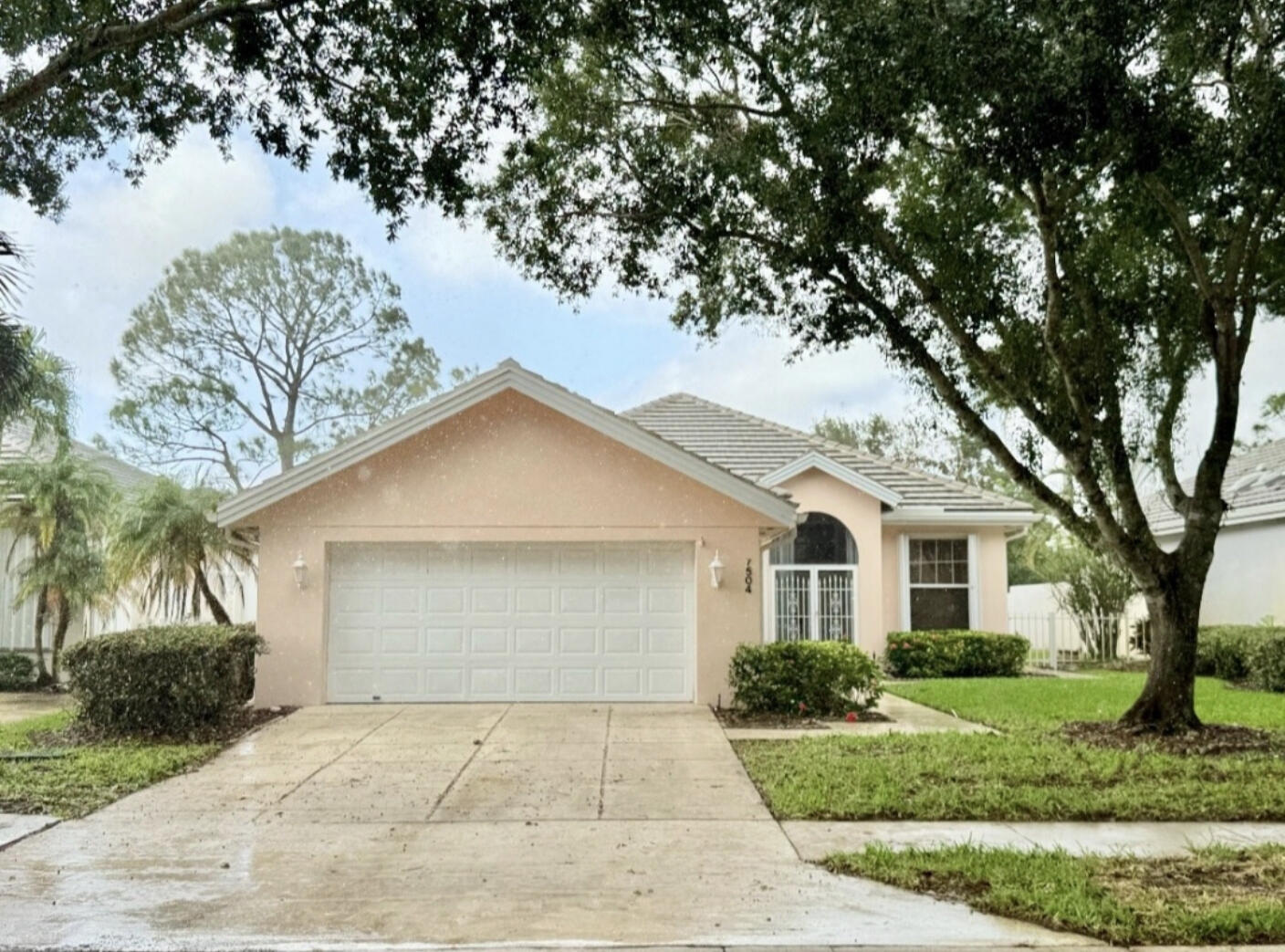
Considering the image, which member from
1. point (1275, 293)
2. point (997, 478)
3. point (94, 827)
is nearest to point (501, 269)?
point (94, 827)

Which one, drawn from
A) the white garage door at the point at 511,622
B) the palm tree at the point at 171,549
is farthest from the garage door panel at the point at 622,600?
the palm tree at the point at 171,549

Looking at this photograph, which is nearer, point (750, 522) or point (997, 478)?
point (750, 522)

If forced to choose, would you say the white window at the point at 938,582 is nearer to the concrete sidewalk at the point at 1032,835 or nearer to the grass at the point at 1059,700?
the grass at the point at 1059,700

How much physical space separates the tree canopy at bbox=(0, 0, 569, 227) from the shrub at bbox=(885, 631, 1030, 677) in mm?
13076

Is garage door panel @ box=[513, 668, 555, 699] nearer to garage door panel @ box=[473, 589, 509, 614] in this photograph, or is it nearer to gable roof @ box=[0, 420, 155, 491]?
garage door panel @ box=[473, 589, 509, 614]

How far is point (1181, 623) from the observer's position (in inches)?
475

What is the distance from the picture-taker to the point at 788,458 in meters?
21.7

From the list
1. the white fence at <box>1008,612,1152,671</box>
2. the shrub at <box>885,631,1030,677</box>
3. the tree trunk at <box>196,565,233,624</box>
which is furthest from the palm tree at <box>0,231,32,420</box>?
the white fence at <box>1008,612,1152,671</box>

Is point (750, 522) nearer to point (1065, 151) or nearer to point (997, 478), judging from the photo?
point (1065, 151)

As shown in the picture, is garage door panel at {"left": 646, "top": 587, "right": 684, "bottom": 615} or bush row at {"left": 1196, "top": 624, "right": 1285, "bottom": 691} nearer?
garage door panel at {"left": 646, "top": 587, "right": 684, "bottom": 615}

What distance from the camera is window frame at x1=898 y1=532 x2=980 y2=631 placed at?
2088 cm

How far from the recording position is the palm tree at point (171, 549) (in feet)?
56.9

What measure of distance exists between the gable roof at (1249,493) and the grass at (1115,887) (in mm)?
13400

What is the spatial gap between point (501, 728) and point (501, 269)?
5411 millimetres
